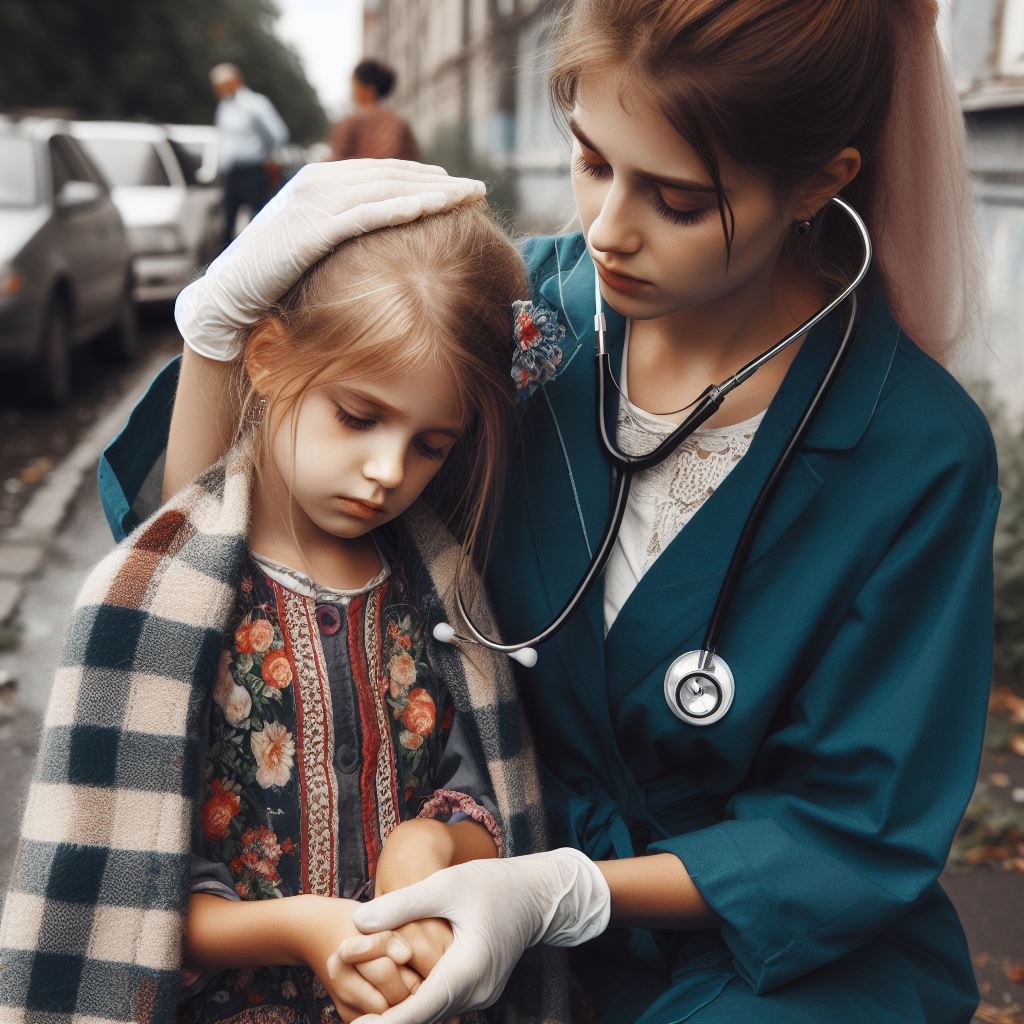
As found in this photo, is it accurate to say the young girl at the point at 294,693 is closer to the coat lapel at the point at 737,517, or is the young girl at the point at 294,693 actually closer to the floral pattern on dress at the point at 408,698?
the floral pattern on dress at the point at 408,698

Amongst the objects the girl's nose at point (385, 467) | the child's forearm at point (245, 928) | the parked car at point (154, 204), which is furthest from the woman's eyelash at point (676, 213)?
the parked car at point (154, 204)

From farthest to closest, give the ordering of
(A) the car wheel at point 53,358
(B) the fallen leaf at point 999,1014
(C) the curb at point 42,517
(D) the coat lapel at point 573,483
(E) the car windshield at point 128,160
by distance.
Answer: (E) the car windshield at point 128,160
(A) the car wheel at point 53,358
(C) the curb at point 42,517
(B) the fallen leaf at point 999,1014
(D) the coat lapel at point 573,483

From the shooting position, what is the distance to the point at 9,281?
21.5 feet

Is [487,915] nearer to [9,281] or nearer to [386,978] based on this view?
[386,978]

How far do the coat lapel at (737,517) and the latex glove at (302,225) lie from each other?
20.0 inches

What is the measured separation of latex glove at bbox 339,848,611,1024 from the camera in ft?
4.45

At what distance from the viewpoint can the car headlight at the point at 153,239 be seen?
9.95 m

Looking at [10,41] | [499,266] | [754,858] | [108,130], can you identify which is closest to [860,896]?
[754,858]

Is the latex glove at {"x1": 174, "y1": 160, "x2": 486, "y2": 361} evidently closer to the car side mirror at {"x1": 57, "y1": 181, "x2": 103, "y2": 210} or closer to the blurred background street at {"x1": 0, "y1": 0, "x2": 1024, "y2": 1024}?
the blurred background street at {"x1": 0, "y1": 0, "x2": 1024, "y2": 1024}

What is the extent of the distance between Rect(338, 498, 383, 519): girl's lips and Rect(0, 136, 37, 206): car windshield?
6.44 meters

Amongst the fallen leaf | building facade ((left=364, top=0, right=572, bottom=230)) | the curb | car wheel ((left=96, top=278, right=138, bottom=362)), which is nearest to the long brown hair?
the fallen leaf

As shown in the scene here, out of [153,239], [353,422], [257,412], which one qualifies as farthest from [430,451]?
[153,239]

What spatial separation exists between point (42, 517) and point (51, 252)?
84.0 inches

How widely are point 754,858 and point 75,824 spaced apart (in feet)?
2.62
